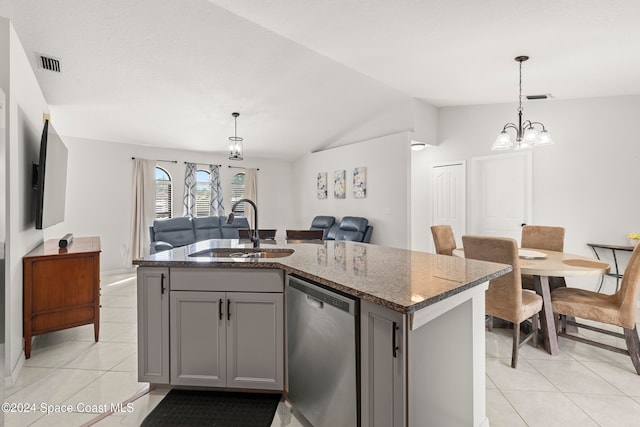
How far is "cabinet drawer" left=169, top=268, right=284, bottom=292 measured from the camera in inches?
72.7

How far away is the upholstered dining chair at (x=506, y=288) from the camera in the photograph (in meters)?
2.29

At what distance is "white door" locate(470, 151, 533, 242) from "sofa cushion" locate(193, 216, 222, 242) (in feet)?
15.0

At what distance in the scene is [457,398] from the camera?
1.44 metres

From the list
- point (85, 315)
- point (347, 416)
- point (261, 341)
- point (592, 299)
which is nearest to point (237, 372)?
point (261, 341)

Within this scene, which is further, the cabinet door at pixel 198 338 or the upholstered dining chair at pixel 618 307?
the upholstered dining chair at pixel 618 307

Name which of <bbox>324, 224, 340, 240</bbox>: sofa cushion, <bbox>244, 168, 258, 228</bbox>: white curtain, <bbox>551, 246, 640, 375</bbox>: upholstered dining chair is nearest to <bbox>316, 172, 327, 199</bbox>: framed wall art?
<bbox>324, 224, 340, 240</bbox>: sofa cushion

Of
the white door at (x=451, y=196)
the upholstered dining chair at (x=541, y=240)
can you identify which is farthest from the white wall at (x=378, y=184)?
the upholstered dining chair at (x=541, y=240)

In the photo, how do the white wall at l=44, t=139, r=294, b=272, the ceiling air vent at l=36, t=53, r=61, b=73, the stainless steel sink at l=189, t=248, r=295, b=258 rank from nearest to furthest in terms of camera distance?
the stainless steel sink at l=189, t=248, r=295, b=258 → the ceiling air vent at l=36, t=53, r=61, b=73 → the white wall at l=44, t=139, r=294, b=272

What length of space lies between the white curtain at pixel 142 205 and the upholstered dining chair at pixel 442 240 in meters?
5.01

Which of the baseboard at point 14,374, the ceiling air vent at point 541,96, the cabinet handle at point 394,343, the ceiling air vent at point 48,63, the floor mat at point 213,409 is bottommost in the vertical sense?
the floor mat at point 213,409

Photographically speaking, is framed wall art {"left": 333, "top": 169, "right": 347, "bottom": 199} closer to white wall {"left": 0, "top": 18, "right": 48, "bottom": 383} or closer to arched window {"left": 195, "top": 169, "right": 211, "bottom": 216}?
arched window {"left": 195, "top": 169, "right": 211, "bottom": 216}

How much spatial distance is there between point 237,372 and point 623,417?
2248 millimetres

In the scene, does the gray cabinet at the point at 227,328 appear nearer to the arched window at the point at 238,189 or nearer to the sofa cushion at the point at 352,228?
the sofa cushion at the point at 352,228

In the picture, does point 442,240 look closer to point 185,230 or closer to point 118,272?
point 185,230
